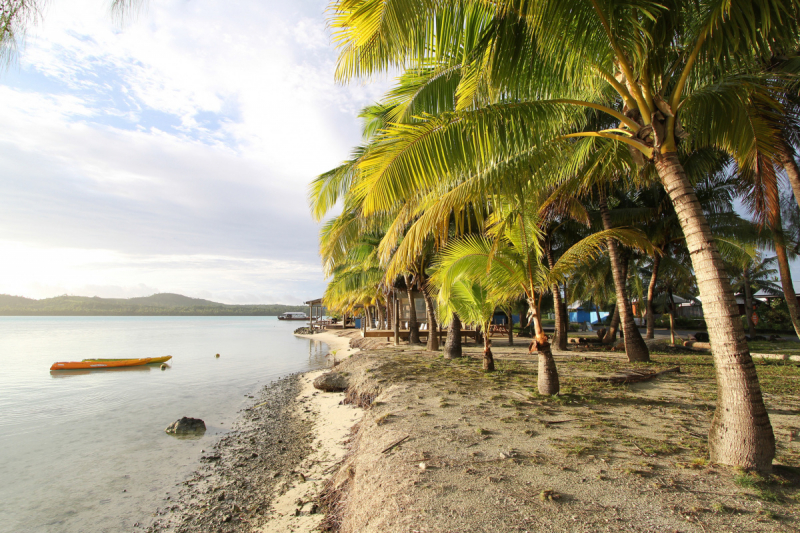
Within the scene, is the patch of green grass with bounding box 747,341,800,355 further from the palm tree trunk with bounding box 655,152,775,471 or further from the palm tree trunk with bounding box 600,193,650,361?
the palm tree trunk with bounding box 655,152,775,471

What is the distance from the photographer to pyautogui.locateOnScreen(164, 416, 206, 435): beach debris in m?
7.86

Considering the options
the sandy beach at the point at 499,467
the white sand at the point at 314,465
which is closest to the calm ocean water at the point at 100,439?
the sandy beach at the point at 499,467

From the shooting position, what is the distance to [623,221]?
13297 mm

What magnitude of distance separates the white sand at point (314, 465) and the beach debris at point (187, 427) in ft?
6.46

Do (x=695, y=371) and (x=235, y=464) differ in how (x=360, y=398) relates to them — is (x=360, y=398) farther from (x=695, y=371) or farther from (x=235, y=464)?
(x=695, y=371)

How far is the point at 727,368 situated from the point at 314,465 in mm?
4905

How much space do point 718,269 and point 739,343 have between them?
0.61 m

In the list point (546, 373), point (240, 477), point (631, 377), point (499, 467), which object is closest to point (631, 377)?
point (631, 377)

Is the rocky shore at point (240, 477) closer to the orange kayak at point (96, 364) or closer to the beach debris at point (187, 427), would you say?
the beach debris at point (187, 427)

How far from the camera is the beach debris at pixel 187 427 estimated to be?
25.8 feet

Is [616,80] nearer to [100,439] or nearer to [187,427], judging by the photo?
[187,427]

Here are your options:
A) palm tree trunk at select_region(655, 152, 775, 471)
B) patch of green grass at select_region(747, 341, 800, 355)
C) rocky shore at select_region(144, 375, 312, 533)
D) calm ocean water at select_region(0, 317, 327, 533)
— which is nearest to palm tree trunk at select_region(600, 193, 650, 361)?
patch of green grass at select_region(747, 341, 800, 355)

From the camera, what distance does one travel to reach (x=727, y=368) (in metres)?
3.20

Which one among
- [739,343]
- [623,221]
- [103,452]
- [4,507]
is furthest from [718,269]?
[623,221]
